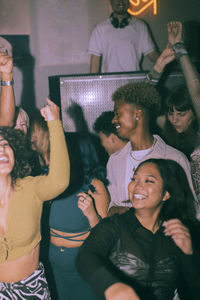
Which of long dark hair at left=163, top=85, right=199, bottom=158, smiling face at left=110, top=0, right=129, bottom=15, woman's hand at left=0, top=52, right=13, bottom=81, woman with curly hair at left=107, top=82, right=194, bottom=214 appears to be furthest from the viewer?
smiling face at left=110, top=0, right=129, bottom=15

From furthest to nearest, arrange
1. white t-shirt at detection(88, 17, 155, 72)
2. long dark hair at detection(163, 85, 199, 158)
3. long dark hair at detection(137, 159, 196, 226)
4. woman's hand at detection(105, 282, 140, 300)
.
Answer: white t-shirt at detection(88, 17, 155, 72)
long dark hair at detection(163, 85, 199, 158)
long dark hair at detection(137, 159, 196, 226)
woman's hand at detection(105, 282, 140, 300)

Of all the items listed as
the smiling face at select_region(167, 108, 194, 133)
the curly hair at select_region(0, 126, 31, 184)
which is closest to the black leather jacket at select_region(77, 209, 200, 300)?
the curly hair at select_region(0, 126, 31, 184)

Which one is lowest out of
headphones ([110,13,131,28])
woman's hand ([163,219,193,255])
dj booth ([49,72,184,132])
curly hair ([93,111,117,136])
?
woman's hand ([163,219,193,255])

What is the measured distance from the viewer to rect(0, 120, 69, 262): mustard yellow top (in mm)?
1499

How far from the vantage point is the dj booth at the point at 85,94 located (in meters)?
2.84

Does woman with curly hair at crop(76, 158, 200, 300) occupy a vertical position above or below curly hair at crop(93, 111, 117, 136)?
below

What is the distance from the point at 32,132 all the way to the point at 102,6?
127 inches

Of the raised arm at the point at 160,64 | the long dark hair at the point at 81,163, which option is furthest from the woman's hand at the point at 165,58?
the long dark hair at the point at 81,163

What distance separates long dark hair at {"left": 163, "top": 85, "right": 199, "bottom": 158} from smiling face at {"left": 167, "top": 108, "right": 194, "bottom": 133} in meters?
0.03

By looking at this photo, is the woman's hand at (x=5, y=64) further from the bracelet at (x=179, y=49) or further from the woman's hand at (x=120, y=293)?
the woman's hand at (x=120, y=293)

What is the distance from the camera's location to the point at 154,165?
70.2 inches

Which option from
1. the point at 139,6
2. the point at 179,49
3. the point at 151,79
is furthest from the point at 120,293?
the point at 139,6

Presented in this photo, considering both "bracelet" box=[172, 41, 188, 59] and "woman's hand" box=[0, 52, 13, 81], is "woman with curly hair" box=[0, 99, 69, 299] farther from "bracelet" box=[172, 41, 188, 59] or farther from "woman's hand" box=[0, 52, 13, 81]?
"bracelet" box=[172, 41, 188, 59]

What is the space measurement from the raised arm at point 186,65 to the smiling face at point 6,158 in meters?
1.10
